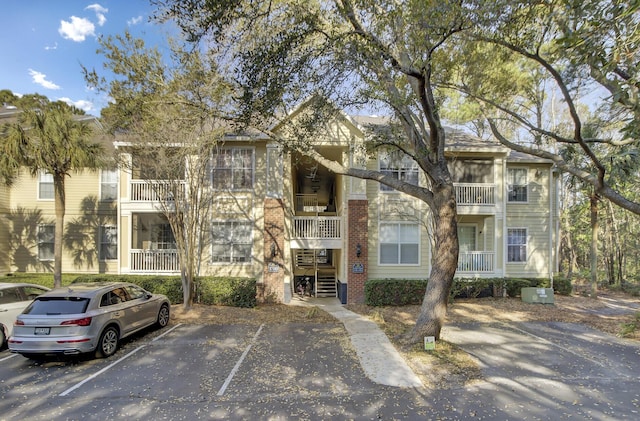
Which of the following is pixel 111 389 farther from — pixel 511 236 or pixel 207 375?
pixel 511 236

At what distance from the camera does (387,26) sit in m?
7.30

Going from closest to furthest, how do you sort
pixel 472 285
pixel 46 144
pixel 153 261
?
pixel 46 144 → pixel 472 285 → pixel 153 261

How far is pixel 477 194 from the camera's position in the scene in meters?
15.0

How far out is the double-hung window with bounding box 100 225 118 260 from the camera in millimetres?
15812

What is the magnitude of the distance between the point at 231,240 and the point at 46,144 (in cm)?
689

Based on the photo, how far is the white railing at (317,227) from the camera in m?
14.3

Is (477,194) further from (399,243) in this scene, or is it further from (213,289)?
(213,289)

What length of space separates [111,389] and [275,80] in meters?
6.46

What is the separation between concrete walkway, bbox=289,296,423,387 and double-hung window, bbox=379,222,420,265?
375 centimetres

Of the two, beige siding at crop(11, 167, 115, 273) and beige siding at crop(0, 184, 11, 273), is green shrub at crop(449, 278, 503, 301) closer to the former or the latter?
beige siding at crop(11, 167, 115, 273)

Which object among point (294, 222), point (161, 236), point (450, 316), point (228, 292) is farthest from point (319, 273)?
point (161, 236)

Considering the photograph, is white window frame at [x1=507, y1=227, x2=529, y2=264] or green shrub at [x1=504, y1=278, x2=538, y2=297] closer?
green shrub at [x1=504, y1=278, x2=538, y2=297]

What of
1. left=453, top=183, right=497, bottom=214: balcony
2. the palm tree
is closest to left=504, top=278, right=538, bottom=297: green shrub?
left=453, top=183, right=497, bottom=214: balcony

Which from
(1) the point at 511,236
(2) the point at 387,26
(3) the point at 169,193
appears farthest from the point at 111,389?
(1) the point at 511,236
